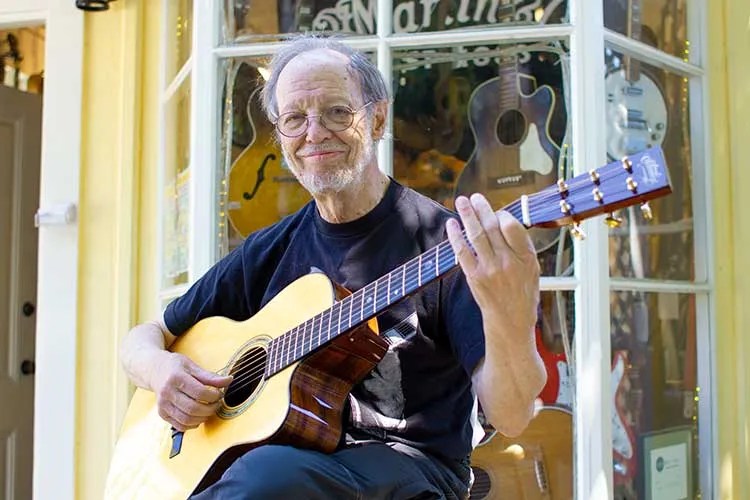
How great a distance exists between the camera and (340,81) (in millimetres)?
1707

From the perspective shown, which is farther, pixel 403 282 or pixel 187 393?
pixel 187 393

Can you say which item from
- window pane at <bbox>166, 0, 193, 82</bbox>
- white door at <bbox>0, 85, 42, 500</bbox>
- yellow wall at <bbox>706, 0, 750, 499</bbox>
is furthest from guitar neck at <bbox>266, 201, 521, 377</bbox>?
white door at <bbox>0, 85, 42, 500</bbox>

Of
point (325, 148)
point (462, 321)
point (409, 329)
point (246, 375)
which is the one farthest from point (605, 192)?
point (246, 375)

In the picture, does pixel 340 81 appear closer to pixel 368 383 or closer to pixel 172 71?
pixel 368 383

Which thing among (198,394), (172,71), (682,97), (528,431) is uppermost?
(172,71)

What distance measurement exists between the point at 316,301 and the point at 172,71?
1.75 meters

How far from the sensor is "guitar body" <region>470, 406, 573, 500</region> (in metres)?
2.31

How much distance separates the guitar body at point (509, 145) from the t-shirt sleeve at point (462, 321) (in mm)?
875

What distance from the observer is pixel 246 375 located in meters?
1.67

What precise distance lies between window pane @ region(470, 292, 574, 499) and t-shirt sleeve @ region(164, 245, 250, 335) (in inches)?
30.6

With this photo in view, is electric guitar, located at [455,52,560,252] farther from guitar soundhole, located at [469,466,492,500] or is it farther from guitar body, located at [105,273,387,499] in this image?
guitar body, located at [105,273,387,499]

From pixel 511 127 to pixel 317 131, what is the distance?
37.1 inches

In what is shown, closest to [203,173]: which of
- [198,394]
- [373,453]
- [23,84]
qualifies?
[198,394]

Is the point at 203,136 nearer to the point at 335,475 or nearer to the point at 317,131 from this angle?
the point at 317,131
